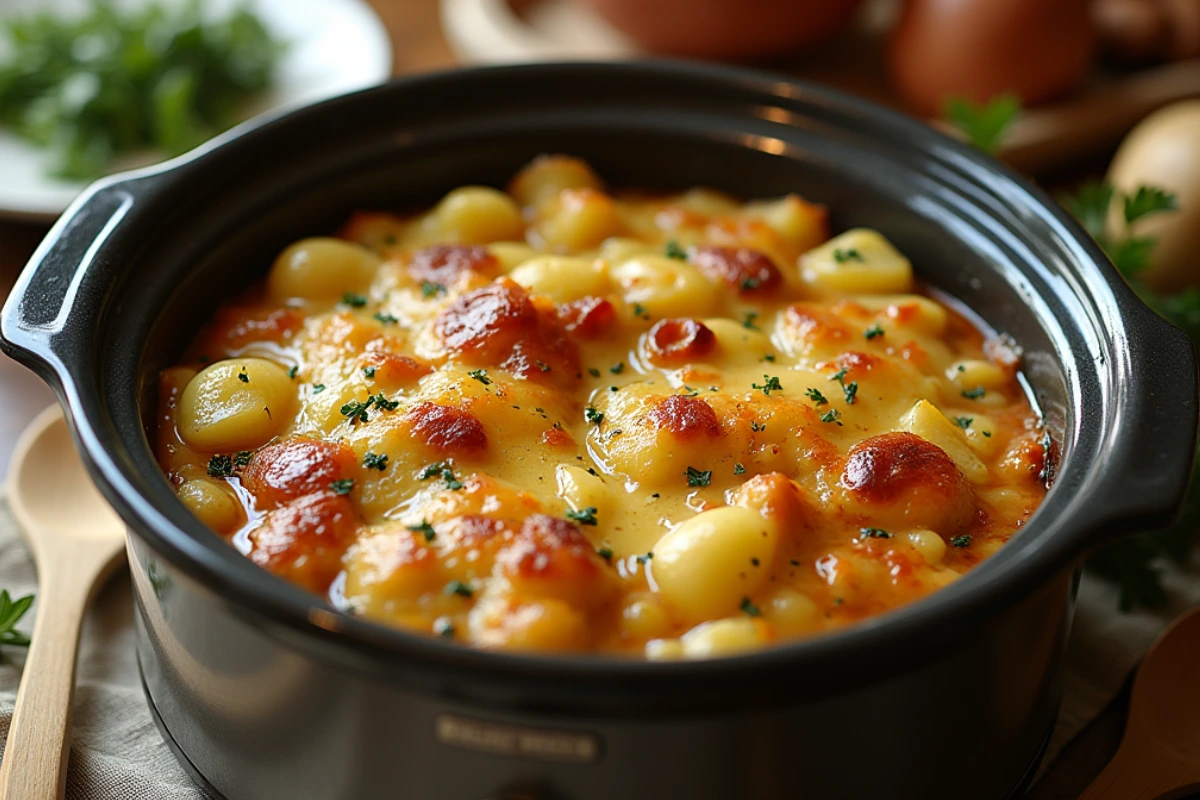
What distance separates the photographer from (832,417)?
7.20 feet

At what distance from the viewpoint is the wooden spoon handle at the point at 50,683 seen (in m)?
1.94

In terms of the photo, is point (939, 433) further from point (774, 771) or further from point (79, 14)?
point (79, 14)

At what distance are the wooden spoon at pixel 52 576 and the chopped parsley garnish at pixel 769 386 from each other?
4.24 feet

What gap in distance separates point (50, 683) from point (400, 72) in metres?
2.58

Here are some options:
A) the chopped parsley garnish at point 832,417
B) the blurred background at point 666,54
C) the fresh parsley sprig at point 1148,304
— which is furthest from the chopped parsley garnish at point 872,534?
the blurred background at point 666,54

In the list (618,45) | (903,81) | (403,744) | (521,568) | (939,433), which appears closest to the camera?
(403,744)

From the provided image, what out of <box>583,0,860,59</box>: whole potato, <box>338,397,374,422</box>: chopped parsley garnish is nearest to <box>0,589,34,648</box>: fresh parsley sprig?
<box>338,397,374,422</box>: chopped parsley garnish

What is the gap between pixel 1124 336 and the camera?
2008 millimetres

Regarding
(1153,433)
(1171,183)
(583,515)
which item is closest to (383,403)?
(583,515)

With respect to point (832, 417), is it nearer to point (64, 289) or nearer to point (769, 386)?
point (769, 386)

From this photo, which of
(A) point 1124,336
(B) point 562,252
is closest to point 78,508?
(B) point 562,252

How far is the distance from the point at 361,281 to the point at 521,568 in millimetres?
987

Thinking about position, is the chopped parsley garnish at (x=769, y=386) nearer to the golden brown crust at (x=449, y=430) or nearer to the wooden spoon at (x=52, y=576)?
the golden brown crust at (x=449, y=430)

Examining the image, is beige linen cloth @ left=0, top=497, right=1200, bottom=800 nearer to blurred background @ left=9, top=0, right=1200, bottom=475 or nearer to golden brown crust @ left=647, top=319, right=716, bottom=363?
golden brown crust @ left=647, top=319, right=716, bottom=363
